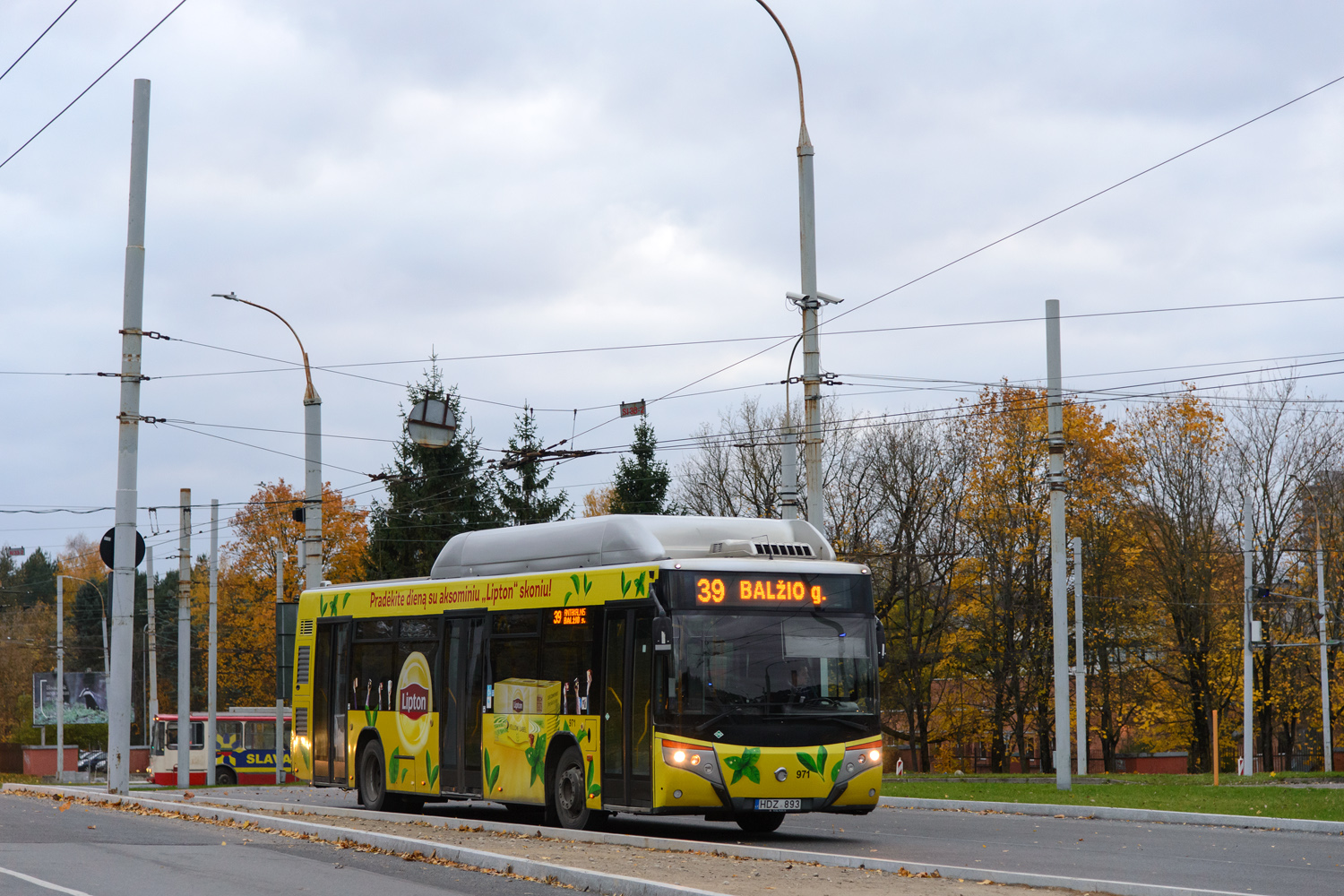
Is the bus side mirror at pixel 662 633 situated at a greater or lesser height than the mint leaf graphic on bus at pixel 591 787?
→ greater

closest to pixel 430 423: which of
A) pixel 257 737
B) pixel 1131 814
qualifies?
pixel 1131 814

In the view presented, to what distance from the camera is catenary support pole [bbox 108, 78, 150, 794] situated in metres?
21.3

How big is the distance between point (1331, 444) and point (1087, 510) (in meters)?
8.77

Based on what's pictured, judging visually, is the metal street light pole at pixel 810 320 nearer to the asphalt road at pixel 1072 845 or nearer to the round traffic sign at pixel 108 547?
the asphalt road at pixel 1072 845

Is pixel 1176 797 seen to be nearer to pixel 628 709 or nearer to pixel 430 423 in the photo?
pixel 628 709

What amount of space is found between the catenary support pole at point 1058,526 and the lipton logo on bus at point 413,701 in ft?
32.3

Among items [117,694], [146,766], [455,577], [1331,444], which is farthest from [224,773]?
[1331,444]

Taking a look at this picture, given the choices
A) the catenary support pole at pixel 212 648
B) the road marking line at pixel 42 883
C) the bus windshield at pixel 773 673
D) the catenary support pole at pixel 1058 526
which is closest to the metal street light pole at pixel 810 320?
the catenary support pole at pixel 1058 526

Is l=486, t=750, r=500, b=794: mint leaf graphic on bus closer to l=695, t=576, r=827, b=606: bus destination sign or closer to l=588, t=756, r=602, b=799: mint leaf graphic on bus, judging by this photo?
l=588, t=756, r=602, b=799: mint leaf graphic on bus

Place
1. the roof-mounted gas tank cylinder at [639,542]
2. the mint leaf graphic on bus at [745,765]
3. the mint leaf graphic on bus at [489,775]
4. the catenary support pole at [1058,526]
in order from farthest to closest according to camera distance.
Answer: the catenary support pole at [1058,526], the mint leaf graphic on bus at [489,775], the roof-mounted gas tank cylinder at [639,542], the mint leaf graphic on bus at [745,765]

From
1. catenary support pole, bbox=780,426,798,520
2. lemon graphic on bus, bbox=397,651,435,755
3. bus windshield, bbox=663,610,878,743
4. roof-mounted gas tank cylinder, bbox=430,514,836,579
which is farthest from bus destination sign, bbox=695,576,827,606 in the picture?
catenary support pole, bbox=780,426,798,520

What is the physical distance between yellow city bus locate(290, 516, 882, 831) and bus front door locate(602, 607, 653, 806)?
0.07ft

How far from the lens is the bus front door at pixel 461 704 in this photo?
731 inches

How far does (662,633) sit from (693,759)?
1.31m
